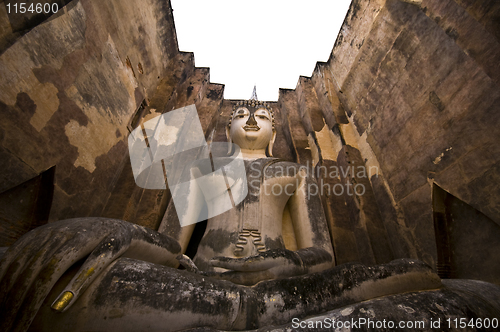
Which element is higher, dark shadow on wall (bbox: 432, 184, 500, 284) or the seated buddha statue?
dark shadow on wall (bbox: 432, 184, 500, 284)

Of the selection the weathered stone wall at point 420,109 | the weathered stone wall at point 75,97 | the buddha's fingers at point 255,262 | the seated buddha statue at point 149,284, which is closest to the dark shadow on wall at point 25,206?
the weathered stone wall at point 75,97

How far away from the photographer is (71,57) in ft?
9.41

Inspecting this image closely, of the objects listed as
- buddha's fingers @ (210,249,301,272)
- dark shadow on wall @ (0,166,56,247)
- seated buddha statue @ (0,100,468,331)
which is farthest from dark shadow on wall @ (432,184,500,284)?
dark shadow on wall @ (0,166,56,247)

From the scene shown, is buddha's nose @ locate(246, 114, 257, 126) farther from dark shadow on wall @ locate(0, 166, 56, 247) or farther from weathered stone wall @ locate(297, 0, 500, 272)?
dark shadow on wall @ locate(0, 166, 56, 247)

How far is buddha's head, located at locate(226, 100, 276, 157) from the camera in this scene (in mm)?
3902

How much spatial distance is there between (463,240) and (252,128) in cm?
298

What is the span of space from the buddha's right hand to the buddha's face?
257 cm

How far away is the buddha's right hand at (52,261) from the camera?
1.10 meters

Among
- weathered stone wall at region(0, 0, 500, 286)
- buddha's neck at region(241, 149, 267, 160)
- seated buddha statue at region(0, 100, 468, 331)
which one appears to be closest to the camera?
seated buddha statue at region(0, 100, 468, 331)

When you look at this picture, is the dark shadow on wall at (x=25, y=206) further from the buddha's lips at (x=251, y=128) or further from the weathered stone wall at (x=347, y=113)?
the buddha's lips at (x=251, y=128)

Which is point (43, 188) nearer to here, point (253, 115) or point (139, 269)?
point (139, 269)

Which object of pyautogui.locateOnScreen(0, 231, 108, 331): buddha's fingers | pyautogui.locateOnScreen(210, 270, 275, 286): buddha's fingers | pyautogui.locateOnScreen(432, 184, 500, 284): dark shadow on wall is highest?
pyautogui.locateOnScreen(432, 184, 500, 284): dark shadow on wall

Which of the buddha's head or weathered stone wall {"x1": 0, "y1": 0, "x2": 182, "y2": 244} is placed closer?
weathered stone wall {"x1": 0, "y1": 0, "x2": 182, "y2": 244}

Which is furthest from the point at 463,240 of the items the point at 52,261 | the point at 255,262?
the point at 52,261
